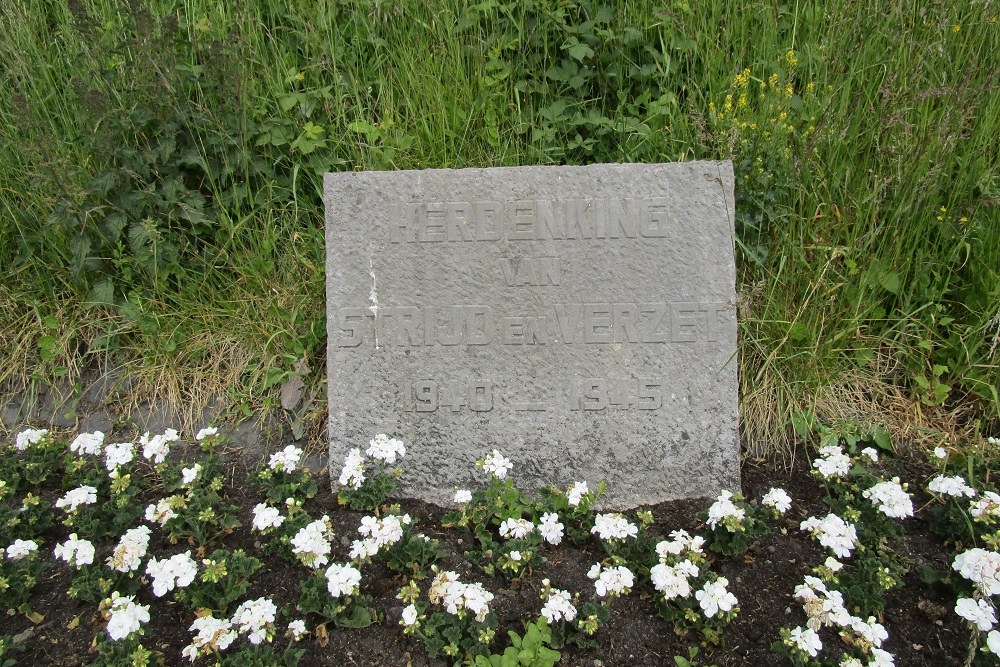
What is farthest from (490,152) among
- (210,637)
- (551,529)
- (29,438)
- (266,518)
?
(210,637)

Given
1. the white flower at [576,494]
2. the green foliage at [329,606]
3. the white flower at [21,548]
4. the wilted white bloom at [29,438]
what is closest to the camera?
the green foliage at [329,606]

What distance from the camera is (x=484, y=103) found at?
2.93m

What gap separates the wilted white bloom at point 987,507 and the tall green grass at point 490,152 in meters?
0.67

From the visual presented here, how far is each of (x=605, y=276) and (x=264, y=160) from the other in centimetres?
157

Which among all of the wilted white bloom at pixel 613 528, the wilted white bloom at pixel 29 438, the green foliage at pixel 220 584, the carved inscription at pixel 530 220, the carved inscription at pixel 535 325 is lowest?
the wilted white bloom at pixel 613 528

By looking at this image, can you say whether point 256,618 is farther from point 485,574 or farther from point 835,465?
point 835,465

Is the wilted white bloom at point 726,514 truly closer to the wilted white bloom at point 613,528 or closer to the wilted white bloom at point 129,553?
the wilted white bloom at point 613,528

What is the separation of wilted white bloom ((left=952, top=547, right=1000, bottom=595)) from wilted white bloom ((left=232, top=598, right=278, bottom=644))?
1.65 metres

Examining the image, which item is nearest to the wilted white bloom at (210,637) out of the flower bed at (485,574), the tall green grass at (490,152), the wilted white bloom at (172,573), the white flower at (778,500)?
the flower bed at (485,574)

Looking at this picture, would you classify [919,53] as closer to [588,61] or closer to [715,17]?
[715,17]

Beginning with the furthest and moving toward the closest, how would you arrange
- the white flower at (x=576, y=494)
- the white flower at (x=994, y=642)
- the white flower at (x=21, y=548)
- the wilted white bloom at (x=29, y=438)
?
the wilted white bloom at (x=29, y=438)
the white flower at (x=576, y=494)
the white flower at (x=21, y=548)
the white flower at (x=994, y=642)

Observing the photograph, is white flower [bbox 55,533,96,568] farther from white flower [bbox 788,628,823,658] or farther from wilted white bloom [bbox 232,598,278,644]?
white flower [bbox 788,628,823,658]

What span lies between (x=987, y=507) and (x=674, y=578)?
91 centimetres

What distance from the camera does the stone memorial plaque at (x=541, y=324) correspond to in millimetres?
2287
